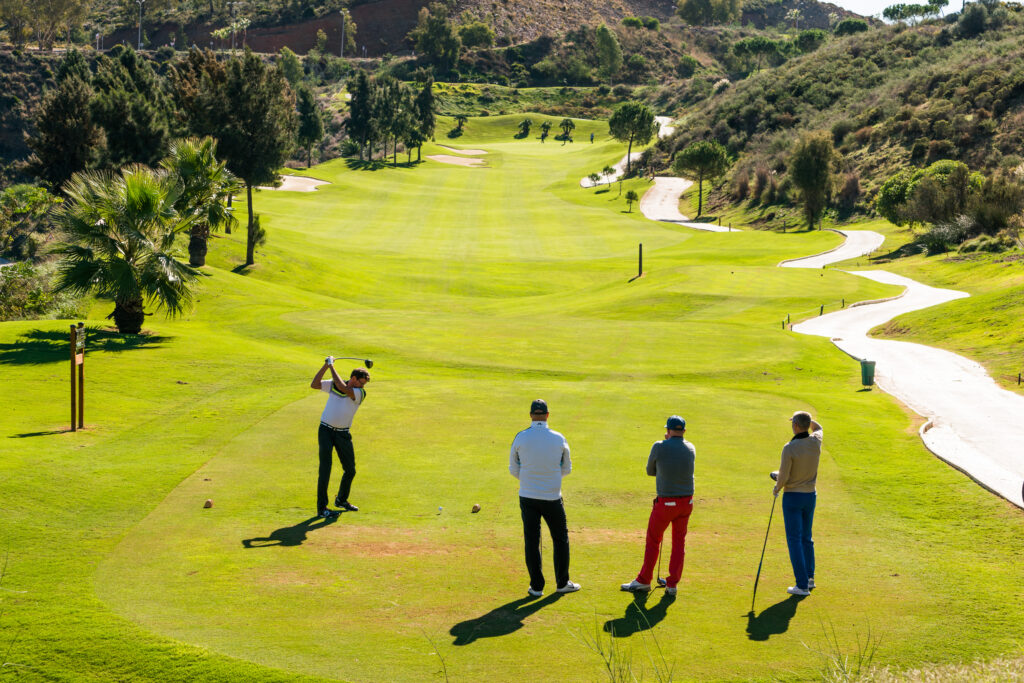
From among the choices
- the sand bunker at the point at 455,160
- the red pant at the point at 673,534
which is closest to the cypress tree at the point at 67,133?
the red pant at the point at 673,534

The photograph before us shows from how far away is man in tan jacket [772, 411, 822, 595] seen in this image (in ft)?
34.4

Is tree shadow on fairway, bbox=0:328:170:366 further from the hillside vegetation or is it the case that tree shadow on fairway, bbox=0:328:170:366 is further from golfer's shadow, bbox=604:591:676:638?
the hillside vegetation

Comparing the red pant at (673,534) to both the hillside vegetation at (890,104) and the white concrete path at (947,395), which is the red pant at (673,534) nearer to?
the white concrete path at (947,395)

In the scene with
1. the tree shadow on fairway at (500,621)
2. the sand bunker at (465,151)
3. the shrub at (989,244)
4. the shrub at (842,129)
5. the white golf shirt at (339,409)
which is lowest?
the tree shadow on fairway at (500,621)

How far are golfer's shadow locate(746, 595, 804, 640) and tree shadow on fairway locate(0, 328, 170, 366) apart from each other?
21.0 metres

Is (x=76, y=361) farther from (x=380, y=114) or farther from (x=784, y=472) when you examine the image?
(x=380, y=114)

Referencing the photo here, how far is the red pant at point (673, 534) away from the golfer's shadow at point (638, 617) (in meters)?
0.25

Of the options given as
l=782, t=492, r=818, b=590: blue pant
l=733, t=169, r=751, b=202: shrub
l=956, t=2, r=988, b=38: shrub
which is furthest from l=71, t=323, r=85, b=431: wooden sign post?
l=956, t=2, r=988, b=38: shrub

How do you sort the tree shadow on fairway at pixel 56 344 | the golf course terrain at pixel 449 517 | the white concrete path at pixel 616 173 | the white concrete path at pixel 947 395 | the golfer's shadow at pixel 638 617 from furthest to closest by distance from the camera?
the white concrete path at pixel 616 173 → the tree shadow on fairway at pixel 56 344 → the white concrete path at pixel 947 395 → the golfer's shadow at pixel 638 617 → the golf course terrain at pixel 449 517

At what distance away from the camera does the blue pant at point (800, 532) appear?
10.3 meters

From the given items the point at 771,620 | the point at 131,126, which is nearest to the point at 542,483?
the point at 771,620

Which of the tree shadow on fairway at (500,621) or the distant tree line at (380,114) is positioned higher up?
the distant tree line at (380,114)

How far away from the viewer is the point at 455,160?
144000mm

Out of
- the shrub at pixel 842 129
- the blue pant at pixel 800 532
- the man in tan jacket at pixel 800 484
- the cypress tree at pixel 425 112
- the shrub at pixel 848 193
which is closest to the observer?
the blue pant at pixel 800 532
